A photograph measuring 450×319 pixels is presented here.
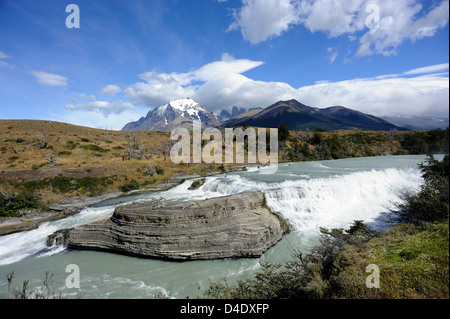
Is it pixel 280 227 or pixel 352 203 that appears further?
pixel 352 203

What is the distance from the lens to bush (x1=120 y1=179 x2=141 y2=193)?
29141mm

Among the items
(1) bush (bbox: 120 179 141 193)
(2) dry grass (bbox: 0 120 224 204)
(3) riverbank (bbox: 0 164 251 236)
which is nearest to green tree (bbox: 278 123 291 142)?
(2) dry grass (bbox: 0 120 224 204)

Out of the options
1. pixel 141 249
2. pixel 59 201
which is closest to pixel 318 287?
pixel 141 249

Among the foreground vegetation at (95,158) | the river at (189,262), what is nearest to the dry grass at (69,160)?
the foreground vegetation at (95,158)

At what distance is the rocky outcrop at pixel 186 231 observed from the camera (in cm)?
1217

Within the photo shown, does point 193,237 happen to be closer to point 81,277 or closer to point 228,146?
point 81,277

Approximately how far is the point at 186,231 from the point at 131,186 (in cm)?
2055

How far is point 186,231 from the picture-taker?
42.0 feet

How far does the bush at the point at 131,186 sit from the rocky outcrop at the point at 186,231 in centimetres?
1510

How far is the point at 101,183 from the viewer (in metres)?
29.0

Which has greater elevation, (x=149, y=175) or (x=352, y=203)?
(x=149, y=175)

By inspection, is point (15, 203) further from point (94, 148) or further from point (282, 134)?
point (282, 134)

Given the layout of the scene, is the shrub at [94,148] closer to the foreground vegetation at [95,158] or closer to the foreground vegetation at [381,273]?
the foreground vegetation at [95,158]

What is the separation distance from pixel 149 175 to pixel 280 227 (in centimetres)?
2661
